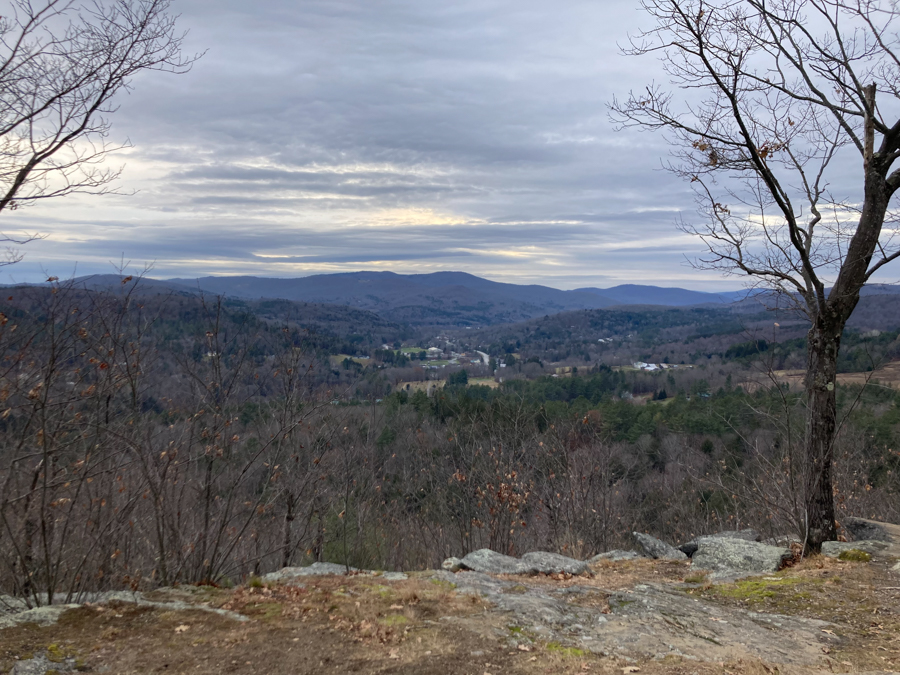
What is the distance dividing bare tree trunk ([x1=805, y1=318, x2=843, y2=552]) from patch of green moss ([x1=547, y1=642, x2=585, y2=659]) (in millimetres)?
5210

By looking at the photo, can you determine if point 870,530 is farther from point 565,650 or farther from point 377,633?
point 377,633

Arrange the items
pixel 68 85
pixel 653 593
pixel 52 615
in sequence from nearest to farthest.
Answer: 1. pixel 52 615
2. pixel 68 85
3. pixel 653 593

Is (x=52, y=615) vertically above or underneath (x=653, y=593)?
above

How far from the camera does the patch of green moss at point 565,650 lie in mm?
4941

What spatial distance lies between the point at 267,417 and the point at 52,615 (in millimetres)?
5484

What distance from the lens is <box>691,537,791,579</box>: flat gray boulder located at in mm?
8016

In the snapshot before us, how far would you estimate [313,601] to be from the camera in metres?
6.34

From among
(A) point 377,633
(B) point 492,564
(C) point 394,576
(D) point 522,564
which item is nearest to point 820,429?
(D) point 522,564

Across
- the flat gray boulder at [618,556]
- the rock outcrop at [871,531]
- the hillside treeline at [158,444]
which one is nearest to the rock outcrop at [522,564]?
the flat gray boulder at [618,556]

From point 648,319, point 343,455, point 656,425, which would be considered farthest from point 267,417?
point 648,319

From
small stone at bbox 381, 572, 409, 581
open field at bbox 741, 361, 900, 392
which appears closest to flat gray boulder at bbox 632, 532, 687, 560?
open field at bbox 741, 361, 900, 392

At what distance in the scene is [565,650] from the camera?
507cm

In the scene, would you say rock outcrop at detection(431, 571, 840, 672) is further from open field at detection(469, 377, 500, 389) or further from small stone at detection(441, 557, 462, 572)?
open field at detection(469, 377, 500, 389)

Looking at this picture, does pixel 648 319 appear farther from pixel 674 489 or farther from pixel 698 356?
pixel 674 489
